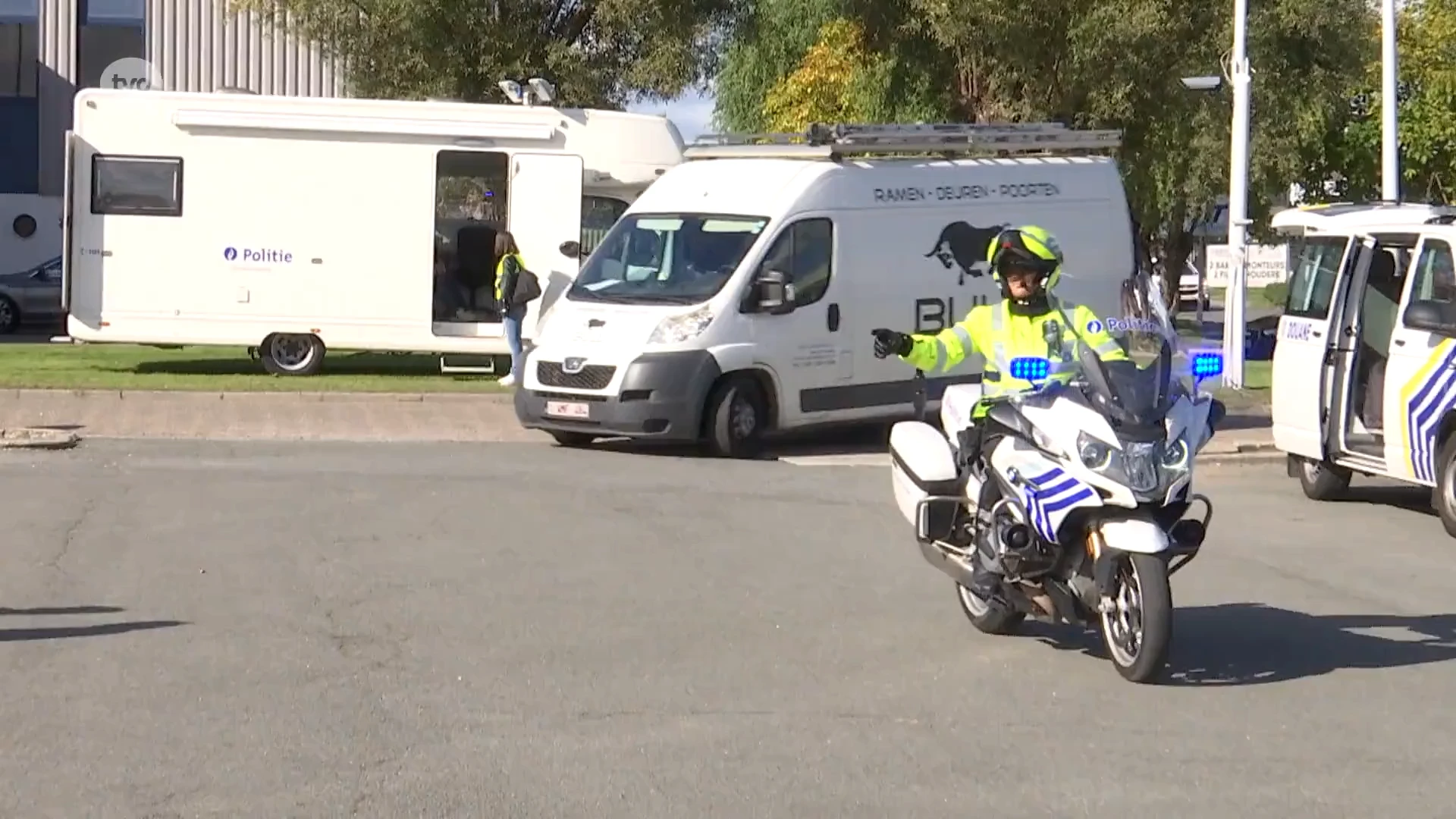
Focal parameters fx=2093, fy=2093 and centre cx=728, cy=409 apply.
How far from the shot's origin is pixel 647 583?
10195 millimetres

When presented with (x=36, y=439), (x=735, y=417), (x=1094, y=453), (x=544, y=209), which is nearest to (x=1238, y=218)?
(x=544, y=209)

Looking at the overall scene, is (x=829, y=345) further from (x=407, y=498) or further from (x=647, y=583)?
(x=647, y=583)

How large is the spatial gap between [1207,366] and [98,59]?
3469 cm

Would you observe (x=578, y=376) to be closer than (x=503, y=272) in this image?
Yes

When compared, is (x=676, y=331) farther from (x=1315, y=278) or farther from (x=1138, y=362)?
(x=1138, y=362)

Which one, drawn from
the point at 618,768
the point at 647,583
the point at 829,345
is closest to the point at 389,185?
the point at 829,345

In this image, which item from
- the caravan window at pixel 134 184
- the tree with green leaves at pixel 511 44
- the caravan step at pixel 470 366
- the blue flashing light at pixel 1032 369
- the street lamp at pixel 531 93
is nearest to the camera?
the blue flashing light at pixel 1032 369

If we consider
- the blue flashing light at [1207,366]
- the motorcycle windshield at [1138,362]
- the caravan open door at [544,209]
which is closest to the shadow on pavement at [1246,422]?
the caravan open door at [544,209]

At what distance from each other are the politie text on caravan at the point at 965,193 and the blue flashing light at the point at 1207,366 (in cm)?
987

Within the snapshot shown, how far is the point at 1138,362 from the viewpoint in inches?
305

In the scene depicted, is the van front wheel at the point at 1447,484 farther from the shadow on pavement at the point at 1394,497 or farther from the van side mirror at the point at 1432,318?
the shadow on pavement at the point at 1394,497

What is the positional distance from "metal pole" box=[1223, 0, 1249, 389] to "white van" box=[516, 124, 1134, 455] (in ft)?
15.3

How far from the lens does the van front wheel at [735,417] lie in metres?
16.5

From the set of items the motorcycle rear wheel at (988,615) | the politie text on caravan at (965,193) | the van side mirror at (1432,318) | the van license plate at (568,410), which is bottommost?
the motorcycle rear wheel at (988,615)
